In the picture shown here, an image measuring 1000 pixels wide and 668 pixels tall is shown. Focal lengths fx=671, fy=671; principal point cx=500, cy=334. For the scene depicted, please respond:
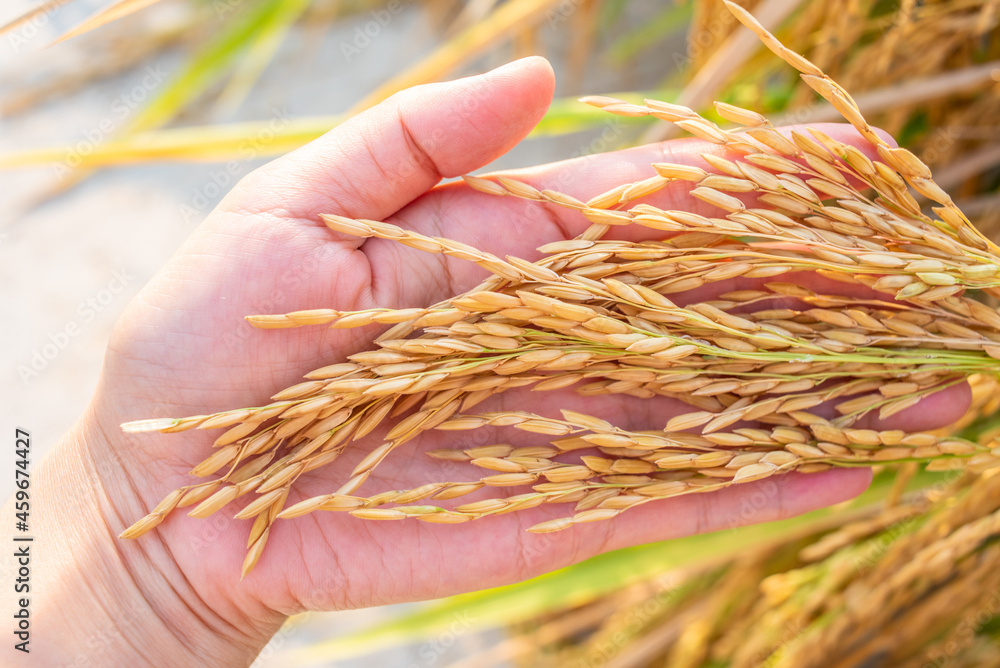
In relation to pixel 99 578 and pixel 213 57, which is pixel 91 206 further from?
pixel 99 578

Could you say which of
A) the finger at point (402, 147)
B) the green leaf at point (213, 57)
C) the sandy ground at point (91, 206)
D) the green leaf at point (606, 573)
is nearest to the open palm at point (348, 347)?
the finger at point (402, 147)

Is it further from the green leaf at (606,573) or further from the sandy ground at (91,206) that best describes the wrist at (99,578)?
the sandy ground at (91,206)

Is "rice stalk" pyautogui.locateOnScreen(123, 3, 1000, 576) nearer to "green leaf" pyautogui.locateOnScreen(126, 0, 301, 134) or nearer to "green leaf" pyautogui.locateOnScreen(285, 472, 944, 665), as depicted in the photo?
"green leaf" pyautogui.locateOnScreen(285, 472, 944, 665)

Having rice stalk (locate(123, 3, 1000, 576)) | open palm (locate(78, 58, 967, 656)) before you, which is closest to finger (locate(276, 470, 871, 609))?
open palm (locate(78, 58, 967, 656))

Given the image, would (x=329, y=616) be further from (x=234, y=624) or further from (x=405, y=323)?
(x=405, y=323)

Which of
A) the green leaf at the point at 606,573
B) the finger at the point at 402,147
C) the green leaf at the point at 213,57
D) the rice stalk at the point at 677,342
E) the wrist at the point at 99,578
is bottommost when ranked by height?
the green leaf at the point at 606,573

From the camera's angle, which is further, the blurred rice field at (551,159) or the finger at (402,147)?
the blurred rice field at (551,159)
